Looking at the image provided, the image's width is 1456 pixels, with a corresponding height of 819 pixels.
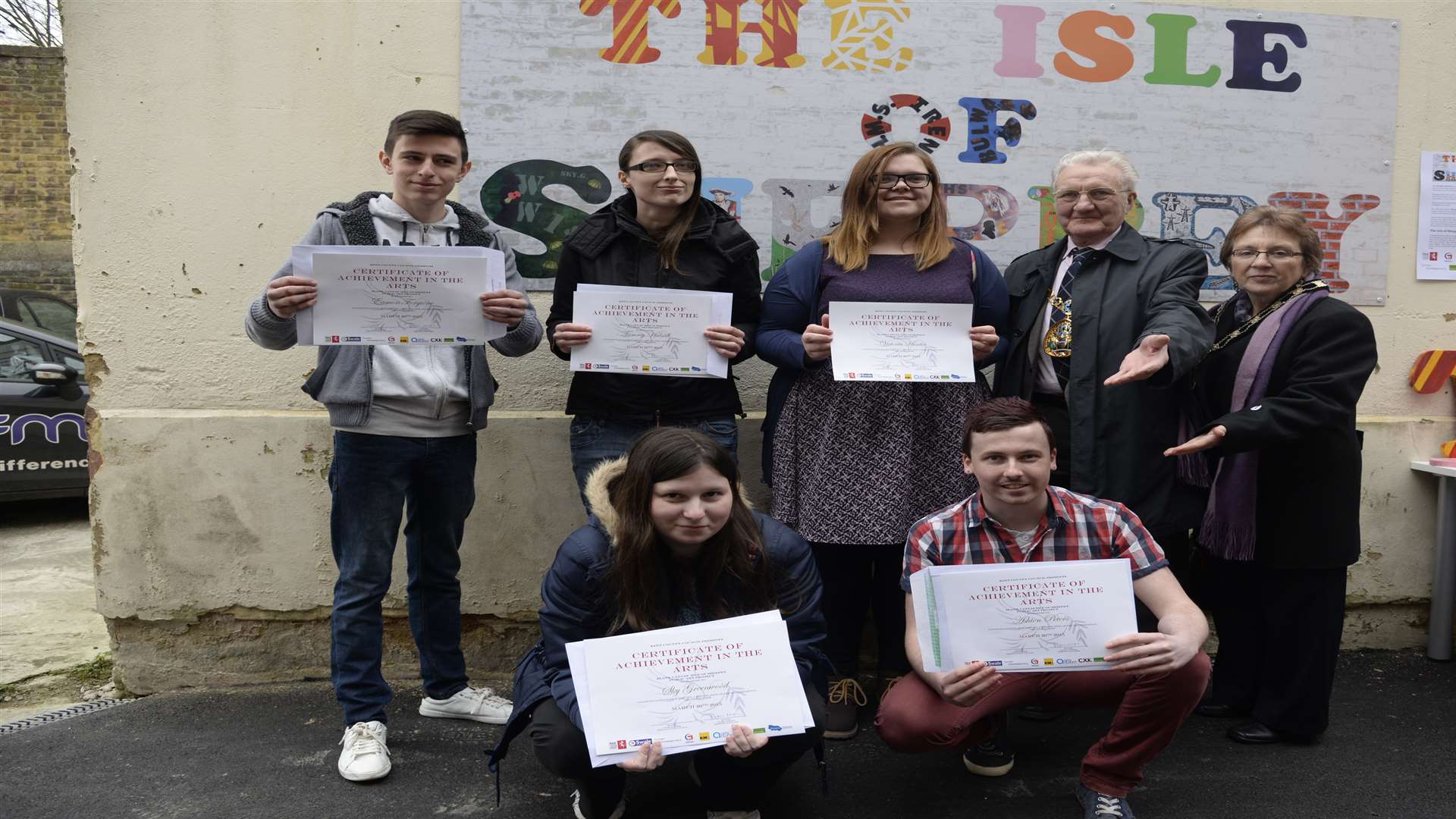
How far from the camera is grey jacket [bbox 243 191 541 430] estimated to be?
3072 millimetres

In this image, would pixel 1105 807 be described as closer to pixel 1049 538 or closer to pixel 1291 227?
pixel 1049 538

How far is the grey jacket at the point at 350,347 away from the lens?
307cm

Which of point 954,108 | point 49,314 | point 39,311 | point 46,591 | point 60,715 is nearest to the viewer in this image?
point 60,715

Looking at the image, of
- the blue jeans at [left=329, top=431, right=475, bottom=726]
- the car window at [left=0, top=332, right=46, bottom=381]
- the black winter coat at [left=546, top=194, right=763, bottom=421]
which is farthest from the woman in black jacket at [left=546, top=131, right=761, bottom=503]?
the car window at [left=0, top=332, right=46, bottom=381]

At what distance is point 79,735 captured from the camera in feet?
11.6

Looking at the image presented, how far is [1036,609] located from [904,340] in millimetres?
979

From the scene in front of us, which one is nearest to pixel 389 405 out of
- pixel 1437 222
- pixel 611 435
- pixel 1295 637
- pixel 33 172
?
pixel 611 435

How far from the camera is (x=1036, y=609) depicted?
2.64 m

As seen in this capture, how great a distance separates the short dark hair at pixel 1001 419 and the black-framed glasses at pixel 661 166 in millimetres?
1198

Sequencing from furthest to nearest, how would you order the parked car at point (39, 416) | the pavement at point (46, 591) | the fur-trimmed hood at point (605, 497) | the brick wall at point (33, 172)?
the brick wall at point (33, 172)
the parked car at point (39, 416)
the pavement at point (46, 591)
the fur-trimmed hood at point (605, 497)

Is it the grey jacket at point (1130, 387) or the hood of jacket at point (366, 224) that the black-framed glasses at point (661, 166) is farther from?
the grey jacket at point (1130, 387)

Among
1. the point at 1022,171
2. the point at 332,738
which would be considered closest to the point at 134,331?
the point at 332,738

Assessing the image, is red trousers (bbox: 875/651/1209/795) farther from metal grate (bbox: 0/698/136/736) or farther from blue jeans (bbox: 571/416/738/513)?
metal grate (bbox: 0/698/136/736)

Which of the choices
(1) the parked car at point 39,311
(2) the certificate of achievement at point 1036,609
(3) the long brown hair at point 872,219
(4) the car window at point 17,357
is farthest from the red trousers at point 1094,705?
(1) the parked car at point 39,311
